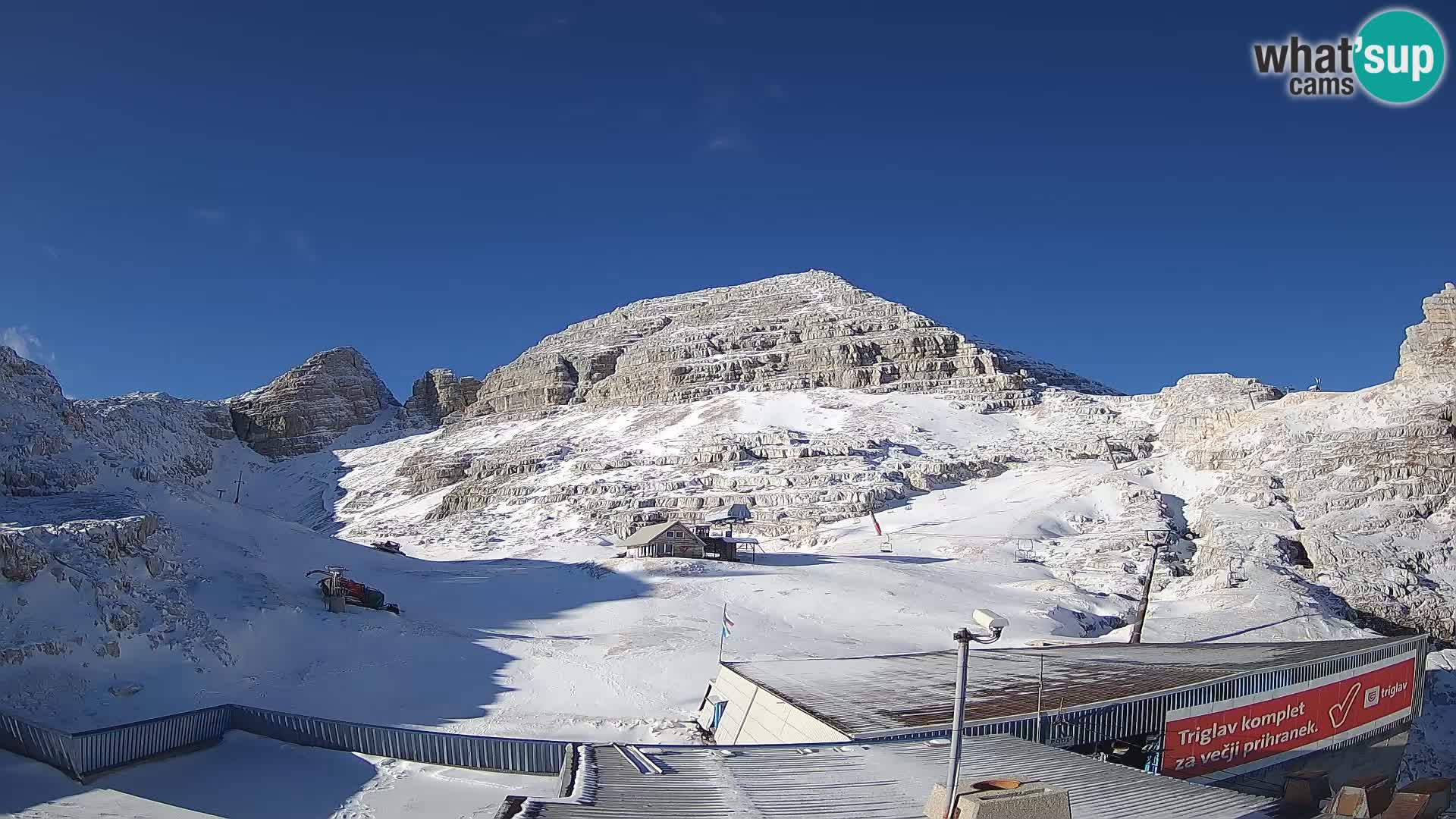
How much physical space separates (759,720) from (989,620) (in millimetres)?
8413

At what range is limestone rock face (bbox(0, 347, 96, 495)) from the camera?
89.2 ft

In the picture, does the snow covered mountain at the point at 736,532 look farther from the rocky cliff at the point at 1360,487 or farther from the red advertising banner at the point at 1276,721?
the red advertising banner at the point at 1276,721

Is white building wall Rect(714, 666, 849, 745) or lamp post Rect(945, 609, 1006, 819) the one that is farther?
white building wall Rect(714, 666, 849, 745)

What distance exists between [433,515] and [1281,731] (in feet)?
214

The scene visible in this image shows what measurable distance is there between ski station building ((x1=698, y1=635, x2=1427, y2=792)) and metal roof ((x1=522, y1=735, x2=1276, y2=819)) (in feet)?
4.93

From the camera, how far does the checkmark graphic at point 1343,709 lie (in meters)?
18.9

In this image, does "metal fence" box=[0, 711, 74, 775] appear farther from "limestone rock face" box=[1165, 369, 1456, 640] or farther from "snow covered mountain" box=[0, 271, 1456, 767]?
"limestone rock face" box=[1165, 369, 1456, 640]

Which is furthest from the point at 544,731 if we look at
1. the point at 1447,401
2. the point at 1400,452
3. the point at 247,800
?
the point at 1447,401

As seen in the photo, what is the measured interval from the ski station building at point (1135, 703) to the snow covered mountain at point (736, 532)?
11.5 ft

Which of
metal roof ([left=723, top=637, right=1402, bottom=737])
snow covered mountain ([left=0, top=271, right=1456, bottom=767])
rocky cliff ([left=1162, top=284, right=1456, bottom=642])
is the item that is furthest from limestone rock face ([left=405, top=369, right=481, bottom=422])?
metal roof ([left=723, top=637, right=1402, bottom=737])

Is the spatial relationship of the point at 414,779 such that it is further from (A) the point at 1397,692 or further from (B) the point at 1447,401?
(B) the point at 1447,401

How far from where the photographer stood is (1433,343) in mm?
47281

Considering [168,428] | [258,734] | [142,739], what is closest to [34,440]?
[258,734]

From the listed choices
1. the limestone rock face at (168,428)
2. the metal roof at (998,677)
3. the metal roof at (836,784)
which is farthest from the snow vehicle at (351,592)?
the limestone rock face at (168,428)
